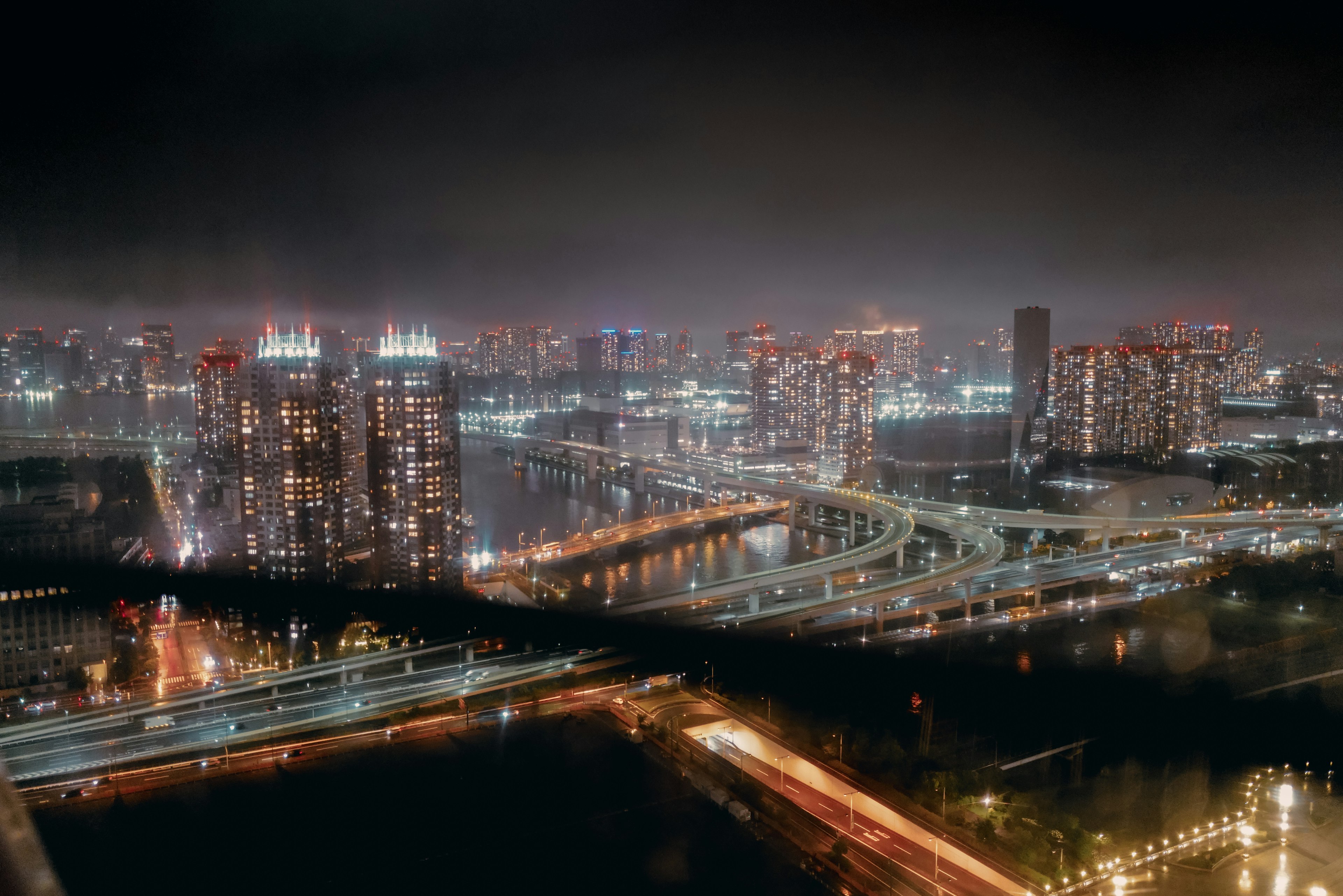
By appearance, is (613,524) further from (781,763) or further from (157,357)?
(781,763)

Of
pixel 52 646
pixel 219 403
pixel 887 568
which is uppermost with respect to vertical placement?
pixel 219 403

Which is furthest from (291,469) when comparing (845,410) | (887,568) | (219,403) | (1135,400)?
(1135,400)

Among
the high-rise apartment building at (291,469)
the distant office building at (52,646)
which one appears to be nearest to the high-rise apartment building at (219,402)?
the high-rise apartment building at (291,469)

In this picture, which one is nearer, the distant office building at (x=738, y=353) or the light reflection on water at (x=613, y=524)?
the light reflection on water at (x=613, y=524)

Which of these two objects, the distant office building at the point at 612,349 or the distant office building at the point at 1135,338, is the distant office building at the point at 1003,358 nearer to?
the distant office building at the point at 1135,338

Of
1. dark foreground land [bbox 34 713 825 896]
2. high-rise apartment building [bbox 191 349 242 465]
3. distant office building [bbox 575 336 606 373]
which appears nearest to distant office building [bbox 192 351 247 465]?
high-rise apartment building [bbox 191 349 242 465]

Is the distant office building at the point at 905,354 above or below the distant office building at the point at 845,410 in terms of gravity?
above
